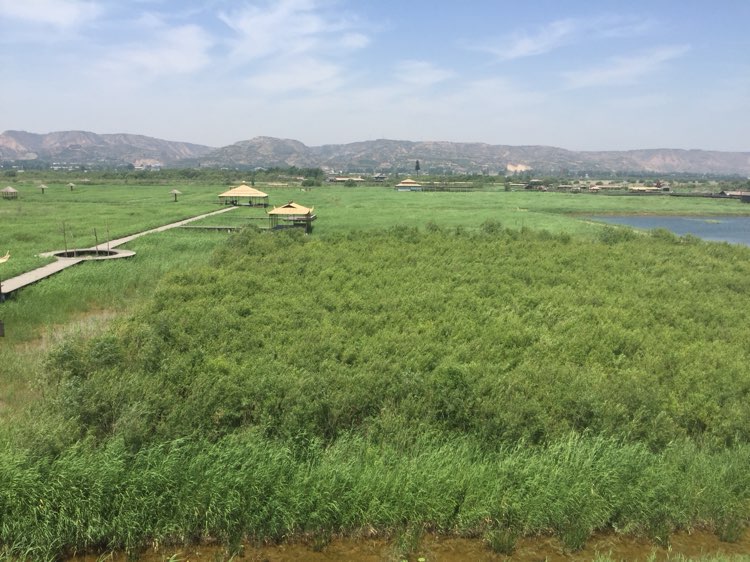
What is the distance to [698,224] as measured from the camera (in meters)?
48.2

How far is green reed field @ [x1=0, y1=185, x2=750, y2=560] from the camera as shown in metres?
6.59

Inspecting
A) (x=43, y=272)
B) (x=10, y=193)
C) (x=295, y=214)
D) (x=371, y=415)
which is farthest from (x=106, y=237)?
(x=10, y=193)

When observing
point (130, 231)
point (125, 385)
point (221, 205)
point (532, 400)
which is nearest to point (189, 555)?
point (125, 385)

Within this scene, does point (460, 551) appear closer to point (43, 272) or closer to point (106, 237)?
point (43, 272)

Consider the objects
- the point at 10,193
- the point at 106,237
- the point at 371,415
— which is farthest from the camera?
the point at 10,193

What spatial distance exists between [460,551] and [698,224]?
5220cm

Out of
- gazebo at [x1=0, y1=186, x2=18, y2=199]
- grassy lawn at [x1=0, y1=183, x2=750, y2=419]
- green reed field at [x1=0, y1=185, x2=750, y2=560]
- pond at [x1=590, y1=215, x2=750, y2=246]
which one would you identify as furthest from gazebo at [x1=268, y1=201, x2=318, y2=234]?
gazebo at [x1=0, y1=186, x2=18, y2=199]

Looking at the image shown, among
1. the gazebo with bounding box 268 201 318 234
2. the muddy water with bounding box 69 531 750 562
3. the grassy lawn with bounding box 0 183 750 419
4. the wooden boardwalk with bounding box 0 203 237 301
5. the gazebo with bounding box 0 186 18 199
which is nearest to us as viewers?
the muddy water with bounding box 69 531 750 562

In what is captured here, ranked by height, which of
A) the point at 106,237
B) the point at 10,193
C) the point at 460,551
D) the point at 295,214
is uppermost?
the point at 10,193

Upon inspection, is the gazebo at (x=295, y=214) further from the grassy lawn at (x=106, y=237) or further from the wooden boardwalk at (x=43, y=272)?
the wooden boardwalk at (x=43, y=272)

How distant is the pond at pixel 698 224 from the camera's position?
132 feet

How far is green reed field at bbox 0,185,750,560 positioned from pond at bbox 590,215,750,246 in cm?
3047

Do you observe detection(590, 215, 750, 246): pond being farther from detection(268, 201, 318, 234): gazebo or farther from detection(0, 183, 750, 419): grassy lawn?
detection(268, 201, 318, 234): gazebo

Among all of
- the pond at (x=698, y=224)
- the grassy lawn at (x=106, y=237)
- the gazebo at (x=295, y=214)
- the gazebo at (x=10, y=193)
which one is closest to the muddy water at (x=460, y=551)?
the grassy lawn at (x=106, y=237)
